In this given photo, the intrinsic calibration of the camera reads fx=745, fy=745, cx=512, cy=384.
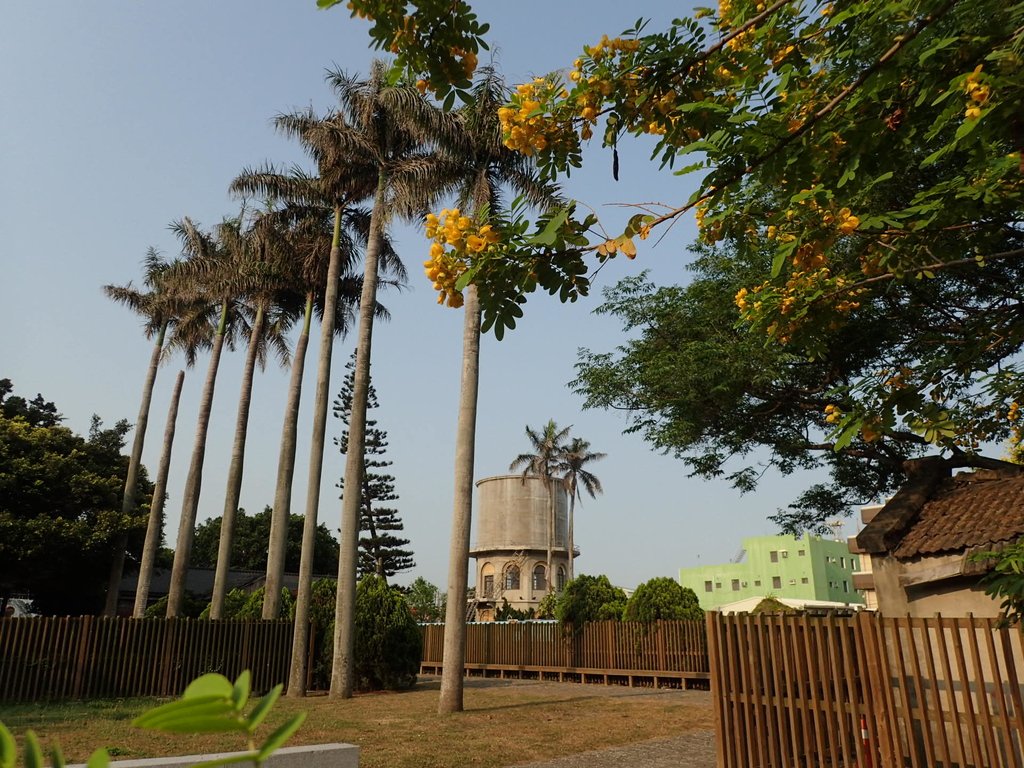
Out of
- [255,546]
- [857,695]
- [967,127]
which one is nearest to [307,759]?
[857,695]

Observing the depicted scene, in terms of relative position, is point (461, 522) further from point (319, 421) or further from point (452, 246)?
point (452, 246)

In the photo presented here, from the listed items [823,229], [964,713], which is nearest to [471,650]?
[964,713]

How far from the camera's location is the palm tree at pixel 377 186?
54.3 ft

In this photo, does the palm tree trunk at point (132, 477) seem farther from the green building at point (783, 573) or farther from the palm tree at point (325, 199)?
the green building at point (783, 573)

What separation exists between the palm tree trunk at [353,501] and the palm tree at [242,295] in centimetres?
562

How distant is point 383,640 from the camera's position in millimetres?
18594

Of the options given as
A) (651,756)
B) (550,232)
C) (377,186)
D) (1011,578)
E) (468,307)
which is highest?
(377,186)

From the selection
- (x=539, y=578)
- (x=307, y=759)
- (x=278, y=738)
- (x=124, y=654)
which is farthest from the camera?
(x=539, y=578)

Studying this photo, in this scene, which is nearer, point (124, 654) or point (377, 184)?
point (124, 654)

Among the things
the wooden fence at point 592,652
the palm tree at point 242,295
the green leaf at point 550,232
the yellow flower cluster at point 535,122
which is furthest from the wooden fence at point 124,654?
the green leaf at point 550,232

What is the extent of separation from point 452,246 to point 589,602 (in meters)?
21.3

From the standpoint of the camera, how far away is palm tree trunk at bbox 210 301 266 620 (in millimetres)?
23297

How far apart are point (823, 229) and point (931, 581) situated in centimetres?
587

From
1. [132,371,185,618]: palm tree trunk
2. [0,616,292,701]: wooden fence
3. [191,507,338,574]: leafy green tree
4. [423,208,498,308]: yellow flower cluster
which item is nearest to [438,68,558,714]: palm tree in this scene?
[0,616,292,701]: wooden fence
